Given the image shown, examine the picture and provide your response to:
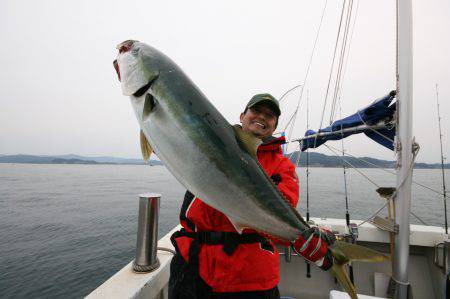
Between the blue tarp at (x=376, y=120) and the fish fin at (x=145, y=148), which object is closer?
the fish fin at (x=145, y=148)

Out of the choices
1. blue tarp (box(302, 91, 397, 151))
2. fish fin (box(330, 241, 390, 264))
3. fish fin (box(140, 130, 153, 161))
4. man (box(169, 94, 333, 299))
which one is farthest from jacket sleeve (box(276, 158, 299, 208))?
blue tarp (box(302, 91, 397, 151))

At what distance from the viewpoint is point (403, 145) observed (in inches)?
156

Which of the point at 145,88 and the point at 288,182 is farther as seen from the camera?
the point at 288,182

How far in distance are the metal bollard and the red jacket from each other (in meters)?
0.97

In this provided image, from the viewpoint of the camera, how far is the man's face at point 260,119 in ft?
9.72

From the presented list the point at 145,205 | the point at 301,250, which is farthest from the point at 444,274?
the point at 145,205

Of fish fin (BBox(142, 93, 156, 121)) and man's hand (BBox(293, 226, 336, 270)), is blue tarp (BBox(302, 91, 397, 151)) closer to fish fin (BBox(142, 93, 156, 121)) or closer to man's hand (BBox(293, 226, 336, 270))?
man's hand (BBox(293, 226, 336, 270))

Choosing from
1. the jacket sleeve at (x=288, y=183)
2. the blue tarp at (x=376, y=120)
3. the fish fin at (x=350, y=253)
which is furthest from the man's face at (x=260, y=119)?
the blue tarp at (x=376, y=120)

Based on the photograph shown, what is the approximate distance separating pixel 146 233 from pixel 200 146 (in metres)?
2.39

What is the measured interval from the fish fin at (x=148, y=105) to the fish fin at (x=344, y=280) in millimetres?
2097

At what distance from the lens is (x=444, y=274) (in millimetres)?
4422

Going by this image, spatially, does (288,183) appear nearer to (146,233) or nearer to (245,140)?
(245,140)

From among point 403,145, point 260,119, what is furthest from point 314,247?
point 403,145

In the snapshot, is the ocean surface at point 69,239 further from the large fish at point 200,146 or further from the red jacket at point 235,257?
the large fish at point 200,146
